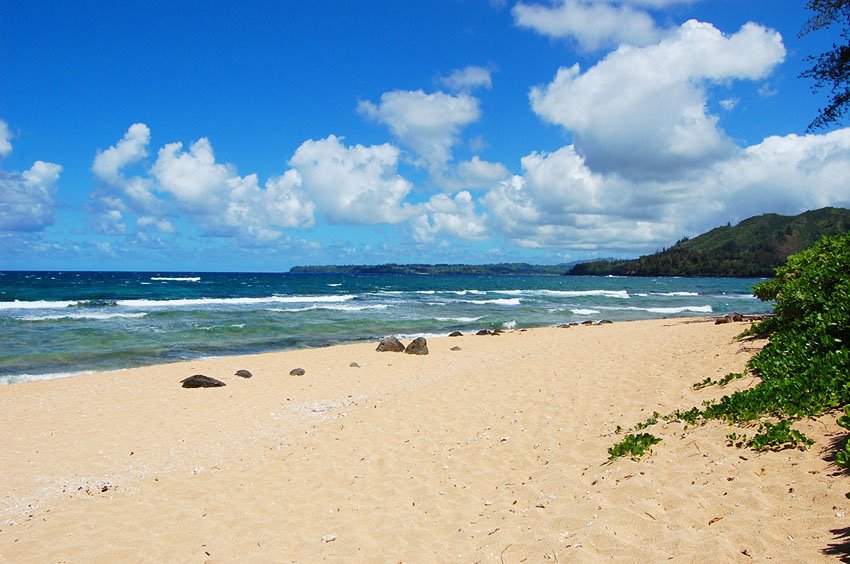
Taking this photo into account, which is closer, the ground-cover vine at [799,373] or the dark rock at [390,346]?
the ground-cover vine at [799,373]

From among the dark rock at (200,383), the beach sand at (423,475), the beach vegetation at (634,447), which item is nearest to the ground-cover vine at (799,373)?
the beach sand at (423,475)

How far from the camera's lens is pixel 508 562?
13.1 ft

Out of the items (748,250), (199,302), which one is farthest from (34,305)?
(748,250)

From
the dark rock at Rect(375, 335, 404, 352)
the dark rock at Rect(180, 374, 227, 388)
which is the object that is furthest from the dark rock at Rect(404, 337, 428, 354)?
the dark rock at Rect(180, 374, 227, 388)

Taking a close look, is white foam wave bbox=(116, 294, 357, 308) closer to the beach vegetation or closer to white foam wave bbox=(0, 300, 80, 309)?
white foam wave bbox=(0, 300, 80, 309)

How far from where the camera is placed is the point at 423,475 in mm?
6383

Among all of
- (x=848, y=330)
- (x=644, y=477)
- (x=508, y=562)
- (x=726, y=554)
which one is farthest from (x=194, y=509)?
(x=848, y=330)

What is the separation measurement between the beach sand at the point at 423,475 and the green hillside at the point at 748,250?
134347mm

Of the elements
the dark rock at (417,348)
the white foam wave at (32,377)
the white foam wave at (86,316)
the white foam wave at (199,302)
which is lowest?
the white foam wave at (32,377)

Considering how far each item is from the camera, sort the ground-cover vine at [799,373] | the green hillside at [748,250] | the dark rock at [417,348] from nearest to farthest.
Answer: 1. the ground-cover vine at [799,373]
2. the dark rock at [417,348]
3. the green hillside at [748,250]

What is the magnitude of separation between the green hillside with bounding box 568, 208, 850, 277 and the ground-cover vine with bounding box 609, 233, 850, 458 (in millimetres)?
132027

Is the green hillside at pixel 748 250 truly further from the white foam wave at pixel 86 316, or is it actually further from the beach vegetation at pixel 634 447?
the beach vegetation at pixel 634 447

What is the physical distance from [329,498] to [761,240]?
626 ft

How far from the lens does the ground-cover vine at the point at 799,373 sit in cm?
503
